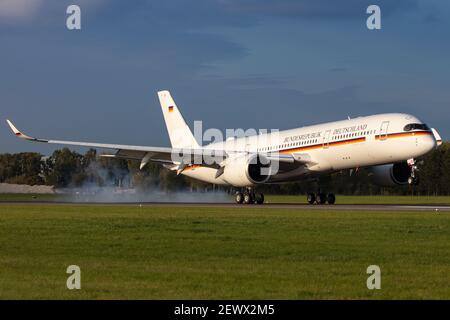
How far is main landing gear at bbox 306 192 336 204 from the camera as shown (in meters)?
55.6

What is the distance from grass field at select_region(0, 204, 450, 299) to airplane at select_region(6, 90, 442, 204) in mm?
16426

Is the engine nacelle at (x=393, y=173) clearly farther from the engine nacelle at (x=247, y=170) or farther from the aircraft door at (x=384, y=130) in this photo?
the engine nacelle at (x=247, y=170)

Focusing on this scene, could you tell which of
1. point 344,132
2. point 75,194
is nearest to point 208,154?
point 344,132

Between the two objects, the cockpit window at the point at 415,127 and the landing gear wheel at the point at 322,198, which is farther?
the landing gear wheel at the point at 322,198

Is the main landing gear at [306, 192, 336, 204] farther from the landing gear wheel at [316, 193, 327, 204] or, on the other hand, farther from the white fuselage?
the white fuselage

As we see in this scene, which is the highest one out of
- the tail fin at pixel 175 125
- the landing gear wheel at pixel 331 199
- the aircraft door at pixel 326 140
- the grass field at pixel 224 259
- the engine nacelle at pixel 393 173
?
the tail fin at pixel 175 125

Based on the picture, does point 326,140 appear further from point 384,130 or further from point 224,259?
point 224,259

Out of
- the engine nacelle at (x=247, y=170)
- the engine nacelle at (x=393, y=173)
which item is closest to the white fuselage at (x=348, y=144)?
the engine nacelle at (x=247, y=170)

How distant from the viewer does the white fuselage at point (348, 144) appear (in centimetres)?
4622

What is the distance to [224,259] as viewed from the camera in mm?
18531

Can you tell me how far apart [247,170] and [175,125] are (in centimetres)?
1696

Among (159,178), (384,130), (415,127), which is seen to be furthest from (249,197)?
(159,178)

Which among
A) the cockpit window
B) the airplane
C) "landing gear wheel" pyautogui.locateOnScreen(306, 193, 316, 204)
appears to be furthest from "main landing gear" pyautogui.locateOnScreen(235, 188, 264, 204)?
the cockpit window

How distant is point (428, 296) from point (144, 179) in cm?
6185
